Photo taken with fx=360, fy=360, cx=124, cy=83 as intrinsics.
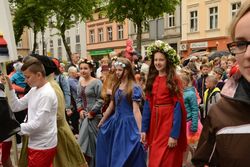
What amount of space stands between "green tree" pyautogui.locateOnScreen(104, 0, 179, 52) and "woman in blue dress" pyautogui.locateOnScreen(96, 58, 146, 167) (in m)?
13.4

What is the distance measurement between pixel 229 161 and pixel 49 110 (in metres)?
2.65

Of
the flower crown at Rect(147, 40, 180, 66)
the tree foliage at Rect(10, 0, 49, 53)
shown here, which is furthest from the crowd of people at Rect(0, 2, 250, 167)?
the tree foliage at Rect(10, 0, 49, 53)

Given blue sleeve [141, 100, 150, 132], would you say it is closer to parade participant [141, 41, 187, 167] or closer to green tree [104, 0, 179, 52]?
parade participant [141, 41, 187, 167]

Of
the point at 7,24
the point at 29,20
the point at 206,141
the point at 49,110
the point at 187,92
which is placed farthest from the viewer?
the point at 29,20

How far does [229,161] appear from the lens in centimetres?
144

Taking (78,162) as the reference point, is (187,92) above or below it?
above

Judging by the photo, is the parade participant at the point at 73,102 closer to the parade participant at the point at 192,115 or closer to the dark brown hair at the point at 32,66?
the parade participant at the point at 192,115

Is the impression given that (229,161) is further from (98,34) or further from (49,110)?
(98,34)

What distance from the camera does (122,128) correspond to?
4941 mm

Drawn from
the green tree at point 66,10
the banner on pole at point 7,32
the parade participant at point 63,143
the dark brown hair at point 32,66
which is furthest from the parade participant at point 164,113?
the green tree at point 66,10

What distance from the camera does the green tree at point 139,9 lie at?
1819 cm

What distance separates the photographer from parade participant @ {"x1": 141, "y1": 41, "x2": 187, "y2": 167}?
4.46m

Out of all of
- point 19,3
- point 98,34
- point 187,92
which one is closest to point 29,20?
point 19,3

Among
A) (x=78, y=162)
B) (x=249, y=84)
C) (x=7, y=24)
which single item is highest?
(x=7, y=24)
